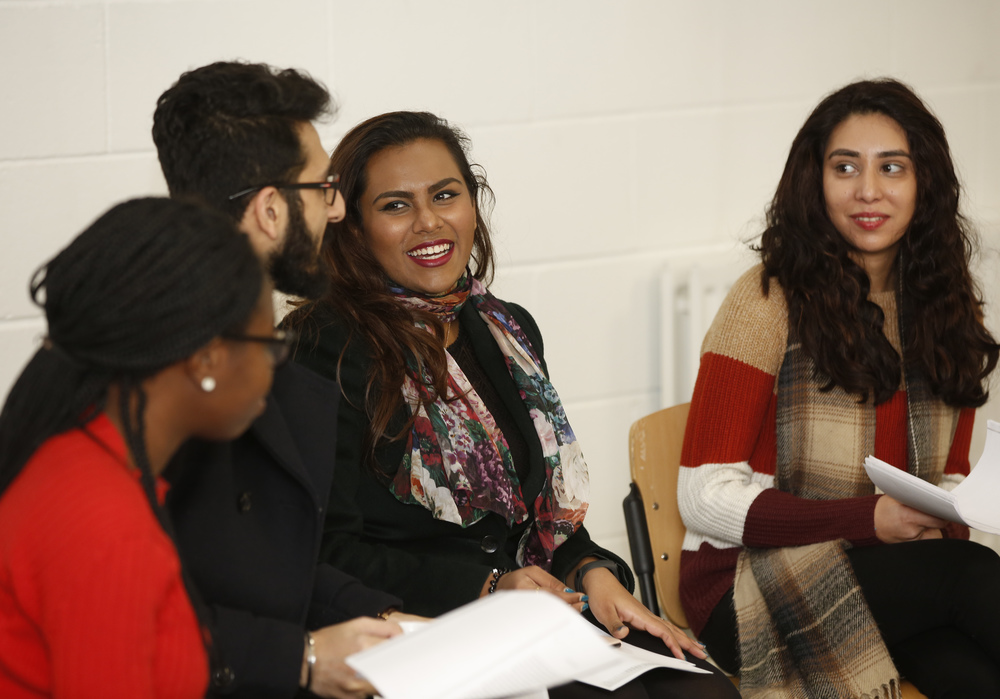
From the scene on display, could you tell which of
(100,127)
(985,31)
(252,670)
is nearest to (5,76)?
(100,127)

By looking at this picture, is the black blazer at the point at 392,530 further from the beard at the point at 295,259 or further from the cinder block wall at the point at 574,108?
the cinder block wall at the point at 574,108

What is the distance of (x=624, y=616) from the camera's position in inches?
59.7

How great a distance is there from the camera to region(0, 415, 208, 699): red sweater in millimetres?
812

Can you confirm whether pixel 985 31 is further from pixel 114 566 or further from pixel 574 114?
pixel 114 566

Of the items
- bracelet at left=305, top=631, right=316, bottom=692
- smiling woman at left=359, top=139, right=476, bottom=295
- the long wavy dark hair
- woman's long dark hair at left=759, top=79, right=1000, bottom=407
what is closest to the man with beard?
bracelet at left=305, top=631, right=316, bottom=692

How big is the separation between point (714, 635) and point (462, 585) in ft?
1.82

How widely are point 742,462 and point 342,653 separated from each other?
3.07 feet

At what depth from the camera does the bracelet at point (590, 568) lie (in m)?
1.62

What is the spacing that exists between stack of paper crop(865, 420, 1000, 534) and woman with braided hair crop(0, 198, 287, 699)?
3.20ft

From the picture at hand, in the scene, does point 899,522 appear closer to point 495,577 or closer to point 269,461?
point 495,577

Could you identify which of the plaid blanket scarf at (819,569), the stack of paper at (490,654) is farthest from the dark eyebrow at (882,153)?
the stack of paper at (490,654)

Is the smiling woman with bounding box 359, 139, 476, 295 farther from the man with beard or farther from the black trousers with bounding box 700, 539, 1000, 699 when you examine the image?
the black trousers with bounding box 700, 539, 1000, 699

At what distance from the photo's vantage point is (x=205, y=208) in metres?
0.95

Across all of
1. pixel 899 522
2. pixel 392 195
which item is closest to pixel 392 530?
pixel 392 195
